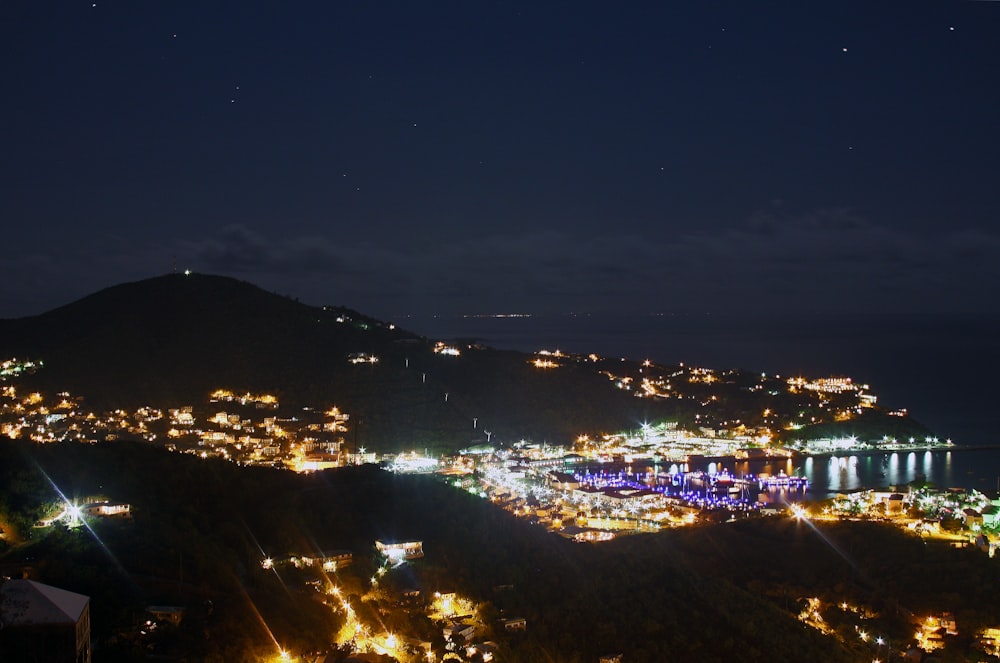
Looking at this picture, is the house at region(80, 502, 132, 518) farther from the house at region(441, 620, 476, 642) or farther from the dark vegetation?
the house at region(441, 620, 476, 642)

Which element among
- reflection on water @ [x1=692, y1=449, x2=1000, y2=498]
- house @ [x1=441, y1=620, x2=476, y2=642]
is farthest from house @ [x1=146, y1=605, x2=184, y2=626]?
reflection on water @ [x1=692, y1=449, x2=1000, y2=498]

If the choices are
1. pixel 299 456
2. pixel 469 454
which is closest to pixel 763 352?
pixel 469 454

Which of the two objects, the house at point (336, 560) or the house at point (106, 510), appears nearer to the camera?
the house at point (106, 510)

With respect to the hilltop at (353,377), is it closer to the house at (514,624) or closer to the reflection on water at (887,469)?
the reflection on water at (887,469)

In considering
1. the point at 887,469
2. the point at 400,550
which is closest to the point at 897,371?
the point at 887,469

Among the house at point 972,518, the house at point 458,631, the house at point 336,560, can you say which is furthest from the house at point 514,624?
the house at point 972,518

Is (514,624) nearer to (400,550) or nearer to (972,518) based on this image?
(400,550)

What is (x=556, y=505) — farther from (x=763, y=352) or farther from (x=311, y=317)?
(x=763, y=352)
